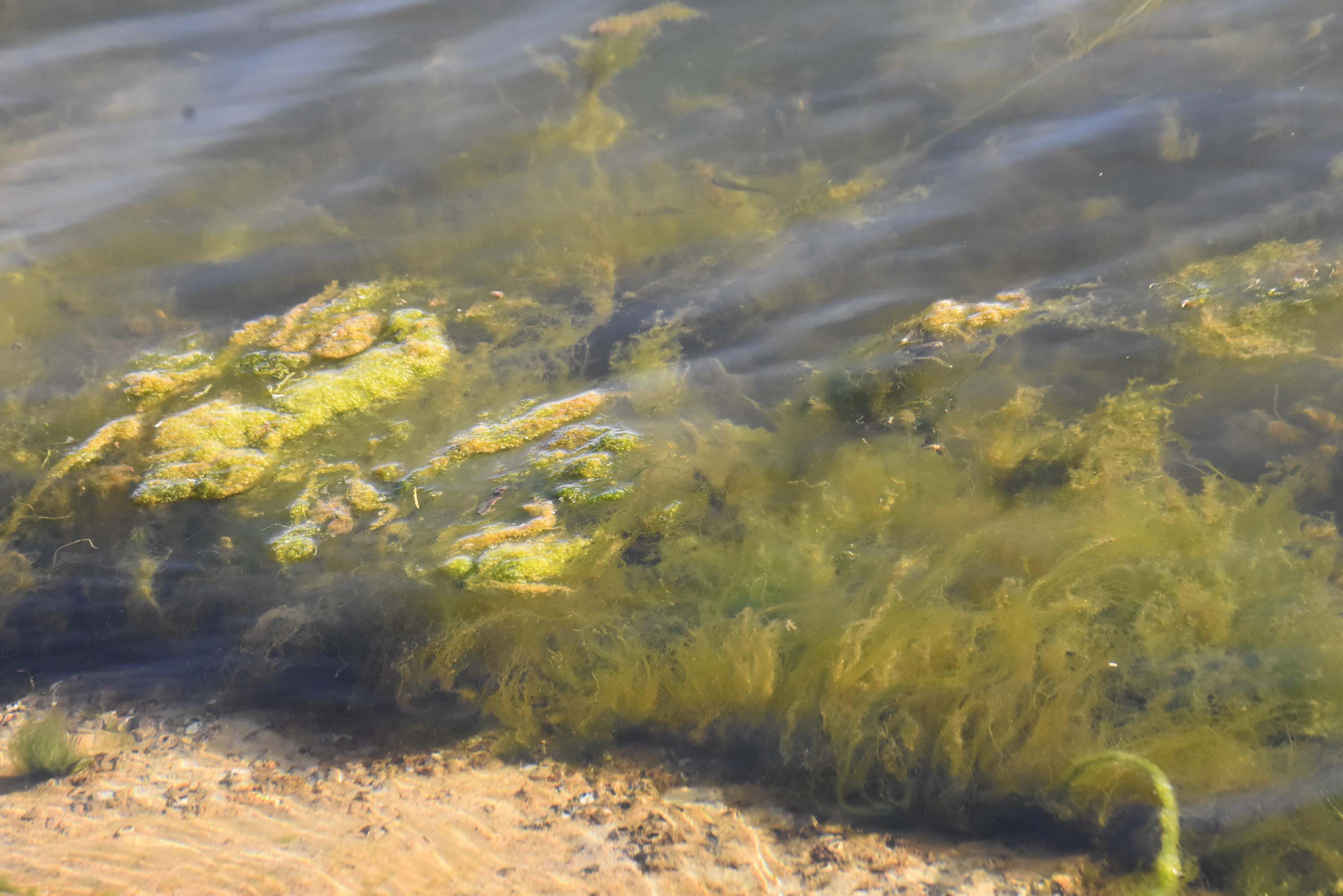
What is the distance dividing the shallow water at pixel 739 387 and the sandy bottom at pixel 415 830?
14cm

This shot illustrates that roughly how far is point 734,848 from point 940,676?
693 millimetres

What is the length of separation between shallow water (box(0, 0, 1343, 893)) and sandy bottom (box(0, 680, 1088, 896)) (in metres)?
0.14

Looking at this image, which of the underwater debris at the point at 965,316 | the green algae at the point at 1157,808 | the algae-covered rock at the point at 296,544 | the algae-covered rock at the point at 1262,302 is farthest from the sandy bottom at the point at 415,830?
the algae-covered rock at the point at 1262,302

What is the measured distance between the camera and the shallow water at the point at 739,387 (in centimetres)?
204

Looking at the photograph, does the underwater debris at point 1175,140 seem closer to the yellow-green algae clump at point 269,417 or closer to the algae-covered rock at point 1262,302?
the algae-covered rock at point 1262,302

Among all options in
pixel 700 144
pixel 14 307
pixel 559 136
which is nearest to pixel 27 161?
pixel 14 307

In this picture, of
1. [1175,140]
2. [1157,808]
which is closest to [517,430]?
[1157,808]

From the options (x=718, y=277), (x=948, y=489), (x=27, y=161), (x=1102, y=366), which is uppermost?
(x=27, y=161)

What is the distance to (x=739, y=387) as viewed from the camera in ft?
9.17

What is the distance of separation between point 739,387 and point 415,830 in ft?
5.53

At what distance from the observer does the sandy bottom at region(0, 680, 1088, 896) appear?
66.7 inches

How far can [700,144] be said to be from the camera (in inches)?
142

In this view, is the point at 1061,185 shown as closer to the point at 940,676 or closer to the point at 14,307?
the point at 940,676

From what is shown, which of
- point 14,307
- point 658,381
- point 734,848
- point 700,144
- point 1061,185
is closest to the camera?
point 734,848
